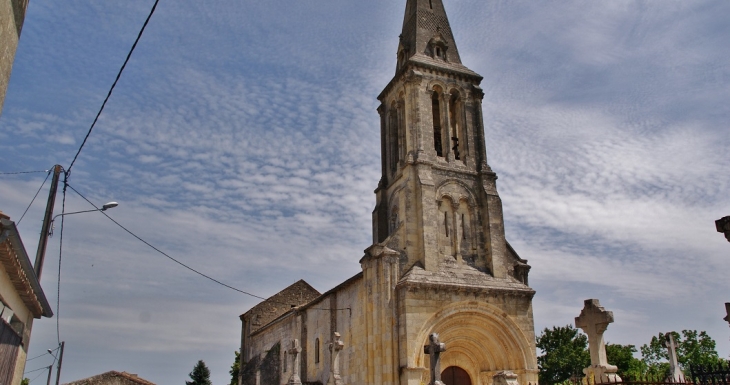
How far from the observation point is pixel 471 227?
2461cm

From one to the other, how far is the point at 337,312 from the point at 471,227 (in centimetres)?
695

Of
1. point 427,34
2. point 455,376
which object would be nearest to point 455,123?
point 427,34

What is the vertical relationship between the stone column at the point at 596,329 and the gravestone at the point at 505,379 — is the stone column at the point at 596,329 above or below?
above

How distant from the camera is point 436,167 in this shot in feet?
80.6

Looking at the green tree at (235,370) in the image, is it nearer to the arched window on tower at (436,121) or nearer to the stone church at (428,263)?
the stone church at (428,263)

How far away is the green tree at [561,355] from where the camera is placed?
1832 inches

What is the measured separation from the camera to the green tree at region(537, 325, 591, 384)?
46531 mm

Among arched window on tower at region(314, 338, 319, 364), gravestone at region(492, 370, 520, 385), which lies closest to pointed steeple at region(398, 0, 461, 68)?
arched window on tower at region(314, 338, 319, 364)

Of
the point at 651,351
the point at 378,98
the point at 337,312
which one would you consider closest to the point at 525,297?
the point at 337,312

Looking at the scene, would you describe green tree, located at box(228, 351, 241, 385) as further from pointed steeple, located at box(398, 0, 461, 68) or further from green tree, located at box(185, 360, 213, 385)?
pointed steeple, located at box(398, 0, 461, 68)

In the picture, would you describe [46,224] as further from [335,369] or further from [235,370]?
[235,370]

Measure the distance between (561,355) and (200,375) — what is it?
30.6 meters

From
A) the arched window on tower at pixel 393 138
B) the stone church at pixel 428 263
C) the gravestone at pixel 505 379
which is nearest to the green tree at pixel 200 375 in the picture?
the stone church at pixel 428 263

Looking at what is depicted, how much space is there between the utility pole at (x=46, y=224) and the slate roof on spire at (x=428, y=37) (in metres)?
15.7
